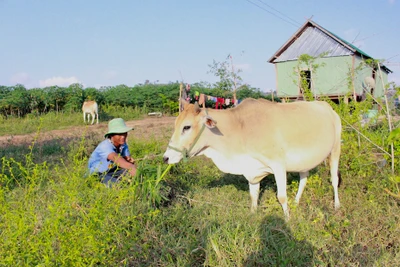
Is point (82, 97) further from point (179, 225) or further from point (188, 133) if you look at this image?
point (179, 225)

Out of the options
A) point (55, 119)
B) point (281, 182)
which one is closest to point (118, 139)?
point (281, 182)

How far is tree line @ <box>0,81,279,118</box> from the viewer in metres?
17.3

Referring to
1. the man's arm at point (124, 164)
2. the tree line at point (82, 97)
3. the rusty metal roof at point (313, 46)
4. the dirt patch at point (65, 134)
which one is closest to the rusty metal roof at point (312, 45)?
the rusty metal roof at point (313, 46)

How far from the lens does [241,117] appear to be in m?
4.05

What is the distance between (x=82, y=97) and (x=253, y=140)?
1651 centimetres

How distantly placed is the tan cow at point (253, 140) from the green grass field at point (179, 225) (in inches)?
13.6

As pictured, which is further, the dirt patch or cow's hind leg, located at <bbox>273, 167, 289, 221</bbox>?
the dirt patch

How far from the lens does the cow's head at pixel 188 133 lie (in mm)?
3752

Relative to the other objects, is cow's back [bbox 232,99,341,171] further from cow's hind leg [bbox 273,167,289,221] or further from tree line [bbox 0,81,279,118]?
tree line [bbox 0,81,279,118]

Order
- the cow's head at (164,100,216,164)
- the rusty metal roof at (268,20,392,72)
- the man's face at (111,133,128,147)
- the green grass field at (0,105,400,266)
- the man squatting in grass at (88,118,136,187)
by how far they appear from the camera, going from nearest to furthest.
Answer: the green grass field at (0,105,400,266)
the cow's head at (164,100,216,164)
the man squatting in grass at (88,118,136,187)
the man's face at (111,133,128,147)
the rusty metal roof at (268,20,392,72)

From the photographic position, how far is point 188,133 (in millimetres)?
3820

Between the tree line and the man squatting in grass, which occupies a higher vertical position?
the tree line

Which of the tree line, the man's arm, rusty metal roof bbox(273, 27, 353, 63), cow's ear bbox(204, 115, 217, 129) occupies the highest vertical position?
rusty metal roof bbox(273, 27, 353, 63)

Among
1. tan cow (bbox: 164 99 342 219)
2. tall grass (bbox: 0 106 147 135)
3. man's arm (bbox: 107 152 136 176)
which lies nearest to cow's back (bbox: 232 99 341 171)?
tan cow (bbox: 164 99 342 219)
